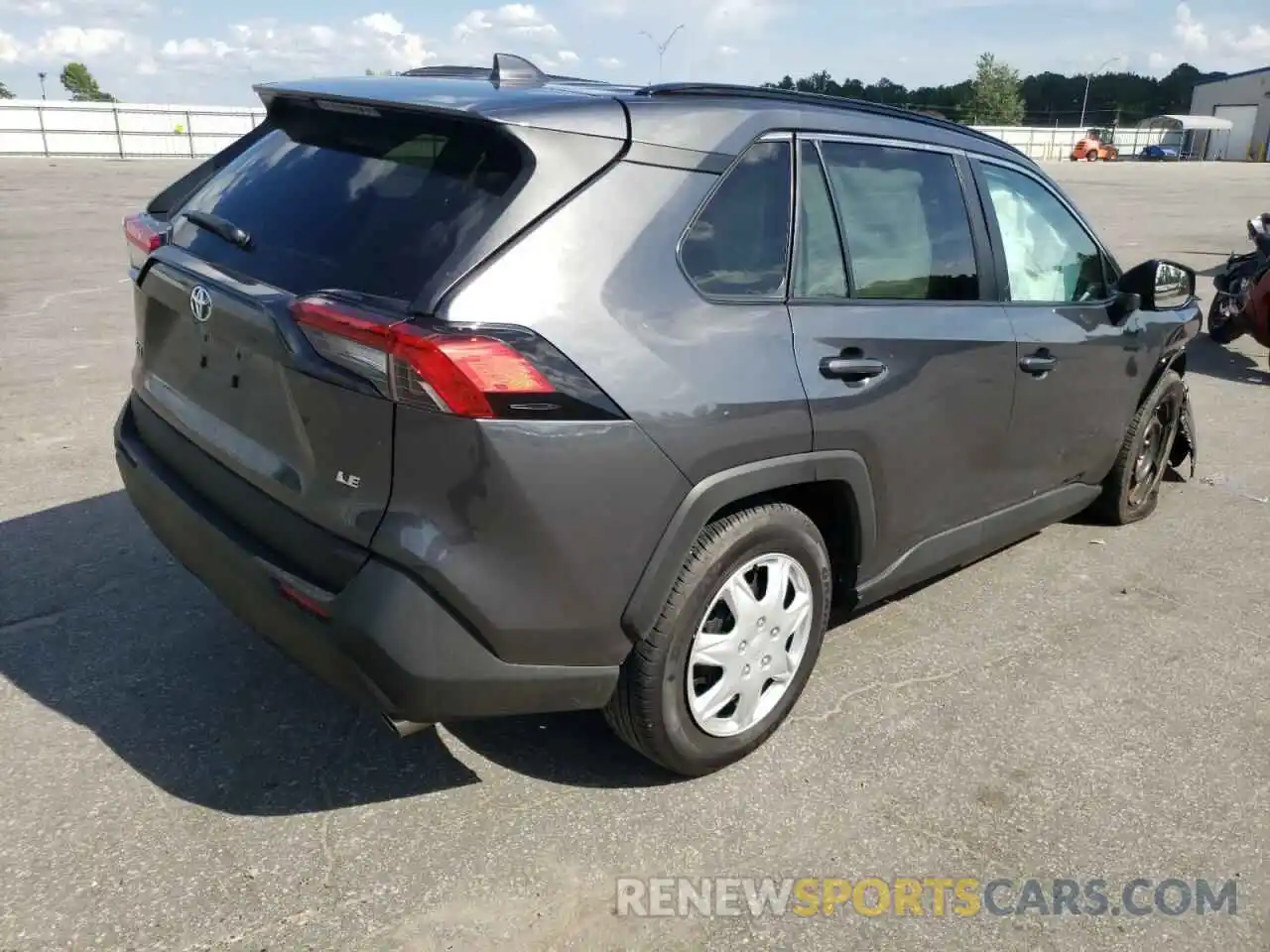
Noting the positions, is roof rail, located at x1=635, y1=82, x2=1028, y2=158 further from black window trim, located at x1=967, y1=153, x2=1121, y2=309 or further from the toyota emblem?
the toyota emblem

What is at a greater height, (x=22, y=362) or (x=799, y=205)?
(x=799, y=205)

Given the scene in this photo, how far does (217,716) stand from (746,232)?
6.84ft

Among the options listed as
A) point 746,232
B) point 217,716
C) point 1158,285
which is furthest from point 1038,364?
point 217,716

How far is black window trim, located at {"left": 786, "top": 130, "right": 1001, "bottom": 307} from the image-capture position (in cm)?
297

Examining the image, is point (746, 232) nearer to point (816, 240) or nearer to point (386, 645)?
point (816, 240)

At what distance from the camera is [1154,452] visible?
16.6 ft

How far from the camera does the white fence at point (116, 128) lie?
36625 mm

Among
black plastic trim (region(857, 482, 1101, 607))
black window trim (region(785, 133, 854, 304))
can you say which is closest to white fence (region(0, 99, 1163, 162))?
black plastic trim (region(857, 482, 1101, 607))

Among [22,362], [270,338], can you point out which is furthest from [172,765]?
[22,362]

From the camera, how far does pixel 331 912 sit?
7.83ft

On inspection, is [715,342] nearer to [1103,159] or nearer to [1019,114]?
[1103,159]

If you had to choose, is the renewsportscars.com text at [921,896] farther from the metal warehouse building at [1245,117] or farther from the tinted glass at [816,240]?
the metal warehouse building at [1245,117]

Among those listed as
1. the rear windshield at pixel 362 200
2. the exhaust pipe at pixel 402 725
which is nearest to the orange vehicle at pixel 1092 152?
the rear windshield at pixel 362 200

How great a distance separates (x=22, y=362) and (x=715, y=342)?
636 cm
